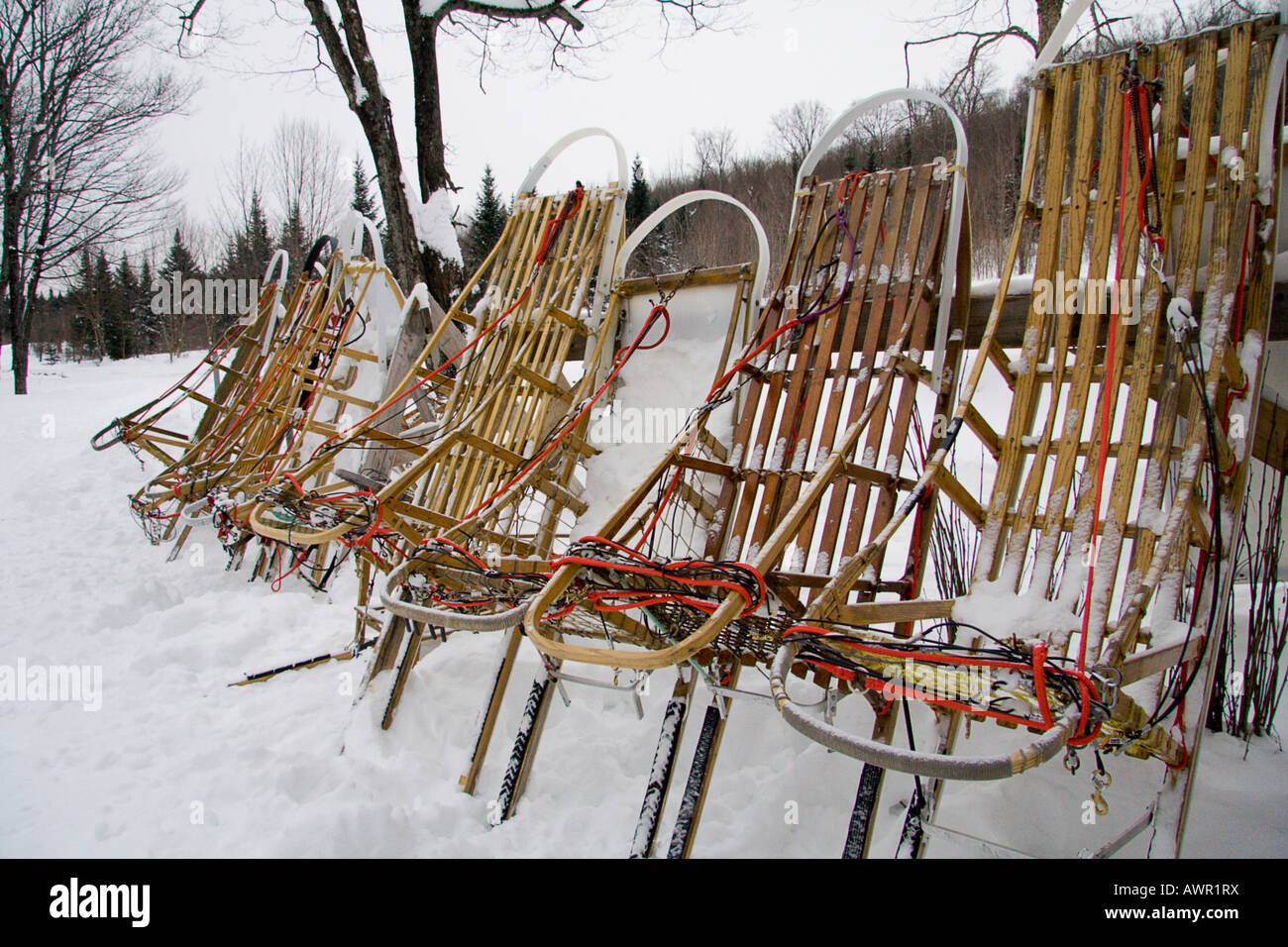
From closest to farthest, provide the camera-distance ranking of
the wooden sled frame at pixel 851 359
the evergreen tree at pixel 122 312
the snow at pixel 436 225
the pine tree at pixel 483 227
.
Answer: the wooden sled frame at pixel 851 359, the snow at pixel 436 225, the pine tree at pixel 483 227, the evergreen tree at pixel 122 312

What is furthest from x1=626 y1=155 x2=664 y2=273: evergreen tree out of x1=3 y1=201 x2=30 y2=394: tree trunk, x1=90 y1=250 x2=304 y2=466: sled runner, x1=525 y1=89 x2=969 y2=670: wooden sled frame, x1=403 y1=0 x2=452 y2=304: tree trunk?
x1=525 y1=89 x2=969 y2=670: wooden sled frame

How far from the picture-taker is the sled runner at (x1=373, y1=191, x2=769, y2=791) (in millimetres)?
2732

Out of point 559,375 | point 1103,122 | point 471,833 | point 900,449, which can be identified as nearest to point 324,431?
point 559,375

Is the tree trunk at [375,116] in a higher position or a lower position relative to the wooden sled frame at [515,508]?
higher

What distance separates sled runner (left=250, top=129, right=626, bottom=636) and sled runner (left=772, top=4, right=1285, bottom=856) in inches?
Result: 61.5

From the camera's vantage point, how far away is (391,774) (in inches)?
101

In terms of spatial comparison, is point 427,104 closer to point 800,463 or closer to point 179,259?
point 800,463

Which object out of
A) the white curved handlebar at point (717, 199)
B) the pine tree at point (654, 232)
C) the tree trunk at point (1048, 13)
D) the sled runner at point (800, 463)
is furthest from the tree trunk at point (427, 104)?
the pine tree at point (654, 232)

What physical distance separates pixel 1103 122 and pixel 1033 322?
0.75m

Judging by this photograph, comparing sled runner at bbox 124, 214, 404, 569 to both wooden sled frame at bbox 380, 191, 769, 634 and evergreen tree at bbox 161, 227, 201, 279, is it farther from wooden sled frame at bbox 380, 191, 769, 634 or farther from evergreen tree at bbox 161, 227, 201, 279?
evergreen tree at bbox 161, 227, 201, 279

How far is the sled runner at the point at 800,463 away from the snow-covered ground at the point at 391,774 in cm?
33

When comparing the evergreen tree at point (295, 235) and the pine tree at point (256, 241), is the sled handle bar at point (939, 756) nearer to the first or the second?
the evergreen tree at point (295, 235)

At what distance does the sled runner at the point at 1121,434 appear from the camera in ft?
5.01
